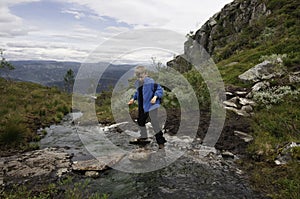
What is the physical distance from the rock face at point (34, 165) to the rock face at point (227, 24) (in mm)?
36264

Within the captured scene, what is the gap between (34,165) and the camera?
7059 millimetres

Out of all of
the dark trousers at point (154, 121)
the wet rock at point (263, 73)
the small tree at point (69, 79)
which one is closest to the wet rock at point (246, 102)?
the wet rock at point (263, 73)

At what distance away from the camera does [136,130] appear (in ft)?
37.7

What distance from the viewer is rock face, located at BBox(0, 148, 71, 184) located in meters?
6.40

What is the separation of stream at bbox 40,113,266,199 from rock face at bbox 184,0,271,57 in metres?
34.6

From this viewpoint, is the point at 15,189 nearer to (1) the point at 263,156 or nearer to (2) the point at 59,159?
(2) the point at 59,159

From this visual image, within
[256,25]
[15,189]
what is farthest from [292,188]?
[256,25]

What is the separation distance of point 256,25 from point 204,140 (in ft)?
111

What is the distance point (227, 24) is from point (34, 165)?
5102cm

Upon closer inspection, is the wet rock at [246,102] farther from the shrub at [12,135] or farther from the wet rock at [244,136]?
the shrub at [12,135]

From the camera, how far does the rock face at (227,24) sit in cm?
4447

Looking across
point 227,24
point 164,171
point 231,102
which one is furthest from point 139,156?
point 227,24

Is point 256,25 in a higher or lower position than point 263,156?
higher

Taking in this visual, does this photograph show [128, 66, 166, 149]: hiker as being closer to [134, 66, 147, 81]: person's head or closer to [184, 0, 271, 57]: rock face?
[134, 66, 147, 81]: person's head
